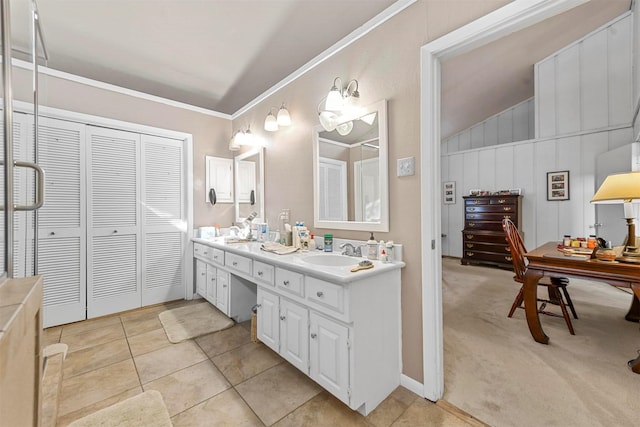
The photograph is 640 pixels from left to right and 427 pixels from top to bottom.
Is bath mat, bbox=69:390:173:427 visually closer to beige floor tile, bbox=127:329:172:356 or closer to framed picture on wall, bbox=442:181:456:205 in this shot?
beige floor tile, bbox=127:329:172:356

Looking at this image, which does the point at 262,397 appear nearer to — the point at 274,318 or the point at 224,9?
the point at 274,318

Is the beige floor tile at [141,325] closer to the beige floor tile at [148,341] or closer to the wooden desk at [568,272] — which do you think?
the beige floor tile at [148,341]

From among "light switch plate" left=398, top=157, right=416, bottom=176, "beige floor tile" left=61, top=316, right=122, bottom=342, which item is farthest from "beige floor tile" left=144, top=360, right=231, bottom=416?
"light switch plate" left=398, top=157, right=416, bottom=176

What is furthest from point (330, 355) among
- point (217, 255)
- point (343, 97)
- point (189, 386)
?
point (343, 97)

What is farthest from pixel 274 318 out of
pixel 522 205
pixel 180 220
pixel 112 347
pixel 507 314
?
pixel 522 205

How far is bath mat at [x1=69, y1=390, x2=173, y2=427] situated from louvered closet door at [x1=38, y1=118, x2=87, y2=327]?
1.68 metres

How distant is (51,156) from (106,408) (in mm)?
2366

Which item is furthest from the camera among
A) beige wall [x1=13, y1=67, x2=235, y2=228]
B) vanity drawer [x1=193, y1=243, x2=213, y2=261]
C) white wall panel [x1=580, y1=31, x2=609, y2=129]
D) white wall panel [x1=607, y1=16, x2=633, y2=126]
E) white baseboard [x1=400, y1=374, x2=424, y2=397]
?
white wall panel [x1=580, y1=31, x2=609, y2=129]

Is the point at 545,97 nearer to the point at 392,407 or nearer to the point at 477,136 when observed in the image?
the point at 477,136

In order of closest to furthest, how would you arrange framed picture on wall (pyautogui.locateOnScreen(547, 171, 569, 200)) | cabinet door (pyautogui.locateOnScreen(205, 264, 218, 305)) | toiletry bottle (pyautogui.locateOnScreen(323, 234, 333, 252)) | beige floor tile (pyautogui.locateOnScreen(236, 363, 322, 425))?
beige floor tile (pyautogui.locateOnScreen(236, 363, 322, 425))
toiletry bottle (pyautogui.locateOnScreen(323, 234, 333, 252))
cabinet door (pyautogui.locateOnScreen(205, 264, 218, 305))
framed picture on wall (pyautogui.locateOnScreen(547, 171, 569, 200))

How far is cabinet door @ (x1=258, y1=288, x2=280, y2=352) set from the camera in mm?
1846

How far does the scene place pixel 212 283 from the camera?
2.85m

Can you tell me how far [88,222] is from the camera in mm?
2689

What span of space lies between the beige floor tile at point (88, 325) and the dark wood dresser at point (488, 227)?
560cm
